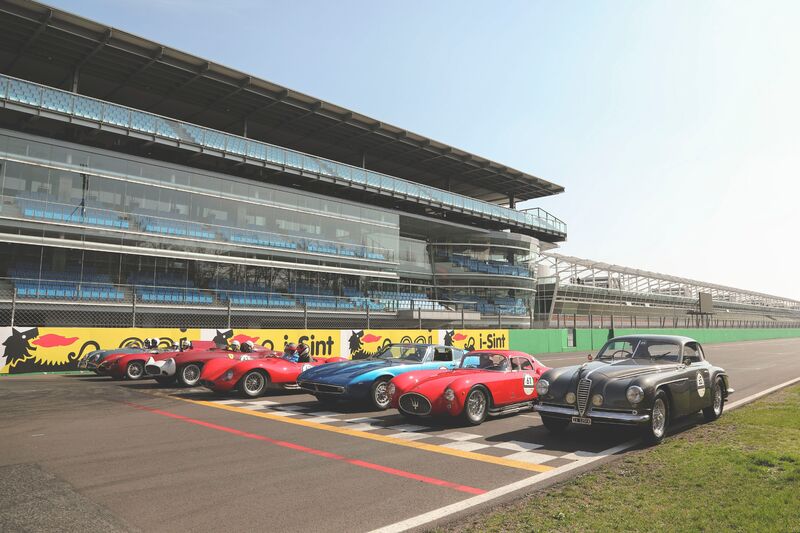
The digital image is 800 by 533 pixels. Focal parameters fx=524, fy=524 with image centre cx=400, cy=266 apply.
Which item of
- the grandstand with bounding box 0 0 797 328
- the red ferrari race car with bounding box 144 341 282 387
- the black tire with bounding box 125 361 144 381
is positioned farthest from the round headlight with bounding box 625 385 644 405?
the grandstand with bounding box 0 0 797 328

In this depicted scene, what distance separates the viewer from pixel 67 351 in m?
18.1

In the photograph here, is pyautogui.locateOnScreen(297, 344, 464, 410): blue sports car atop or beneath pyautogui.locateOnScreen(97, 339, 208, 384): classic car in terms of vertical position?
atop

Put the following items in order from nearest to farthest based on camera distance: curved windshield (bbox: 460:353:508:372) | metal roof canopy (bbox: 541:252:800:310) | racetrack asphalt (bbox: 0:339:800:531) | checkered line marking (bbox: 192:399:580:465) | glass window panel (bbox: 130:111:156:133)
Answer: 1. racetrack asphalt (bbox: 0:339:800:531)
2. checkered line marking (bbox: 192:399:580:465)
3. curved windshield (bbox: 460:353:508:372)
4. glass window panel (bbox: 130:111:156:133)
5. metal roof canopy (bbox: 541:252:800:310)

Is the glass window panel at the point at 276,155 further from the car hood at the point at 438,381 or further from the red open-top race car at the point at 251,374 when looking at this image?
the car hood at the point at 438,381

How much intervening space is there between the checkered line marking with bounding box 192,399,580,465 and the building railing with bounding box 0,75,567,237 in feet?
71.6

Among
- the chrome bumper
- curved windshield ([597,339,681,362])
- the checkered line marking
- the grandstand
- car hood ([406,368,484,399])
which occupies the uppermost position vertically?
the grandstand

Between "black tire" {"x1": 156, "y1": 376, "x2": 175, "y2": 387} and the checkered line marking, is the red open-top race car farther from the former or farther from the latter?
"black tire" {"x1": 156, "y1": 376, "x2": 175, "y2": 387}

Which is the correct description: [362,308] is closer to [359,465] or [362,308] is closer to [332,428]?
[332,428]

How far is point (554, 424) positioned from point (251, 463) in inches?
188

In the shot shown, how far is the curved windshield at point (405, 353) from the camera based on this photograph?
12.4 m

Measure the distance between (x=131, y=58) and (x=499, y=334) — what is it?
26.5 meters

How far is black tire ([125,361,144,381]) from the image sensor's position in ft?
54.2

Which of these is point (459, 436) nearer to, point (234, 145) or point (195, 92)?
point (234, 145)

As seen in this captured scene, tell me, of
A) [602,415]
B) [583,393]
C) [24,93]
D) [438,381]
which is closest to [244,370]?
[438,381]
